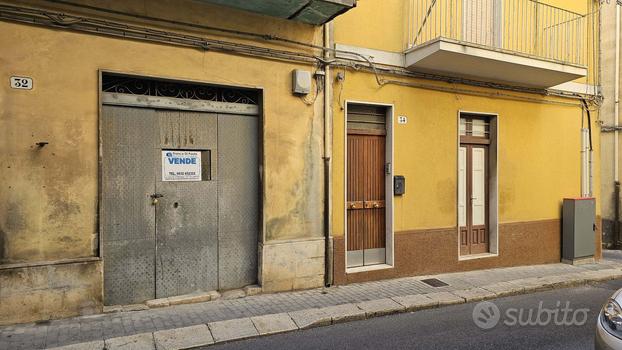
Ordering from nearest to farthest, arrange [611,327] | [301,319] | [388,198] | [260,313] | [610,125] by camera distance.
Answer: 1. [611,327]
2. [301,319]
3. [260,313]
4. [388,198]
5. [610,125]

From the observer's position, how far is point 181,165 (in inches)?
241

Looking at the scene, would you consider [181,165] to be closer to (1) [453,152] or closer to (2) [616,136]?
(1) [453,152]

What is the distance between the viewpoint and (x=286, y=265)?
6.53 m

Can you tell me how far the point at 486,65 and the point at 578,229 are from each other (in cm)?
A: 439

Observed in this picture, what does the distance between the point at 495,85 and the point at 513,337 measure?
206 inches

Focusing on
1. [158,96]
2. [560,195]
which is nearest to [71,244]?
[158,96]

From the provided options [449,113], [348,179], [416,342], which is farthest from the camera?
[449,113]

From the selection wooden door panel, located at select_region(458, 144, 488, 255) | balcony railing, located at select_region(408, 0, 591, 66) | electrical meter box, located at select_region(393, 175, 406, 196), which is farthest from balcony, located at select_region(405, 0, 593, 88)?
electrical meter box, located at select_region(393, 175, 406, 196)

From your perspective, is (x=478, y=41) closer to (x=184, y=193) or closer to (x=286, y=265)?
(x=286, y=265)

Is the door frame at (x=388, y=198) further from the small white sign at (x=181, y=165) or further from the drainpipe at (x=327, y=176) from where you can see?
the small white sign at (x=181, y=165)

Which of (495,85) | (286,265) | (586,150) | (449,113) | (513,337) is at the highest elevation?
(495,85)

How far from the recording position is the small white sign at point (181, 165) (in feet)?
19.8
